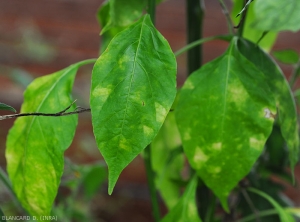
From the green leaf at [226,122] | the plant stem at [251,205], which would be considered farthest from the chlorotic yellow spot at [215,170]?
the plant stem at [251,205]

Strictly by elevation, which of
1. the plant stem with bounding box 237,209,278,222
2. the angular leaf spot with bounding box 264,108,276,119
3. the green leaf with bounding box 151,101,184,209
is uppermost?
the angular leaf spot with bounding box 264,108,276,119

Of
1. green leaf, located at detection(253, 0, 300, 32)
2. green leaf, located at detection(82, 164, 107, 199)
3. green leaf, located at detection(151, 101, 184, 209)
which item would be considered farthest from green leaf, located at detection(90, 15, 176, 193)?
green leaf, located at detection(82, 164, 107, 199)

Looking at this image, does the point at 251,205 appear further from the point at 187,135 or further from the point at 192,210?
the point at 187,135

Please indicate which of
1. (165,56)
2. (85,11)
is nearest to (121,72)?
(165,56)

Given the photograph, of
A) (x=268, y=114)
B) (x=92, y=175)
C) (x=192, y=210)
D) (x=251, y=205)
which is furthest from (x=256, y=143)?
(x=92, y=175)

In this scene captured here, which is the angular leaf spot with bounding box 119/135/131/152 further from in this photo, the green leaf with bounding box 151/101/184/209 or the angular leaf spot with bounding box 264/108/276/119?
the green leaf with bounding box 151/101/184/209

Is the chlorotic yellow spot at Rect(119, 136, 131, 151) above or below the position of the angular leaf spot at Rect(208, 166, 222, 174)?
above

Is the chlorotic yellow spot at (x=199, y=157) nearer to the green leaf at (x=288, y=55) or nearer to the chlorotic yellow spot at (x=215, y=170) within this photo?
the chlorotic yellow spot at (x=215, y=170)
